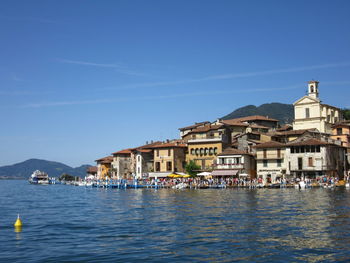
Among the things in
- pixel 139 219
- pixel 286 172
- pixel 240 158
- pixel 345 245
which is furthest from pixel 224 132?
pixel 345 245

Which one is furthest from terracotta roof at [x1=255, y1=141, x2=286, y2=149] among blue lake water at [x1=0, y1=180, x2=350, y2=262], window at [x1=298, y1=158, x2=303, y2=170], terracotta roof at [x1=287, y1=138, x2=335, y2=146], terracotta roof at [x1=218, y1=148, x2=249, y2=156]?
blue lake water at [x1=0, y1=180, x2=350, y2=262]

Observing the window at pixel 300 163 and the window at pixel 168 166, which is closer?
the window at pixel 300 163

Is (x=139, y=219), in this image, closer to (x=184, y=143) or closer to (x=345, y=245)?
(x=345, y=245)

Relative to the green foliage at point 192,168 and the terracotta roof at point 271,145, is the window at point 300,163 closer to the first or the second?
the terracotta roof at point 271,145

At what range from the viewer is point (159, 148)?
305 ft

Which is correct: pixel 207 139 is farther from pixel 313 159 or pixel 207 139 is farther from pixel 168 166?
pixel 313 159

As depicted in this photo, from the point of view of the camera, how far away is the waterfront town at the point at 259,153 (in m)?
72.9

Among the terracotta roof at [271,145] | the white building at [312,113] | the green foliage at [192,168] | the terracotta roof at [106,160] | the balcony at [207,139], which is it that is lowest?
the green foliage at [192,168]

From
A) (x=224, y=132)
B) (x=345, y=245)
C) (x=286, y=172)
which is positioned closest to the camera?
(x=345, y=245)

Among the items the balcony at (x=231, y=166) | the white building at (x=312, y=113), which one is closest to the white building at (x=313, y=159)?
the balcony at (x=231, y=166)

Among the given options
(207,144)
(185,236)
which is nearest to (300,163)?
(207,144)

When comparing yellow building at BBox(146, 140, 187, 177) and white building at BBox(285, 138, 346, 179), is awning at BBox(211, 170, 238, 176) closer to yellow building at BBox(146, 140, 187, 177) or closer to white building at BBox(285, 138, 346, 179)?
white building at BBox(285, 138, 346, 179)

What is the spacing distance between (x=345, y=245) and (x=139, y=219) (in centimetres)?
1579

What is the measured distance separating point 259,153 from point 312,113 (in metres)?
19.1
